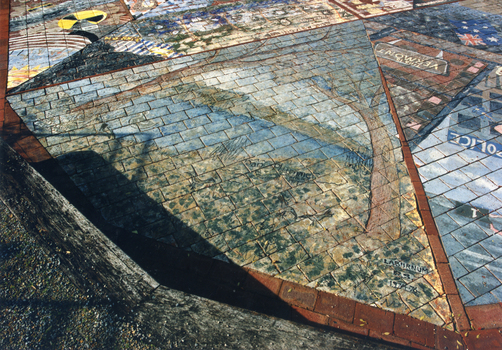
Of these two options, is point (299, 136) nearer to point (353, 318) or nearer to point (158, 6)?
point (353, 318)

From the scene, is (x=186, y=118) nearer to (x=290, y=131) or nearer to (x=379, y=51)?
(x=290, y=131)

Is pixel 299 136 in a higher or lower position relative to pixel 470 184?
higher

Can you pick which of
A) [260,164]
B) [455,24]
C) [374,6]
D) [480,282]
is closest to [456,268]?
[480,282]

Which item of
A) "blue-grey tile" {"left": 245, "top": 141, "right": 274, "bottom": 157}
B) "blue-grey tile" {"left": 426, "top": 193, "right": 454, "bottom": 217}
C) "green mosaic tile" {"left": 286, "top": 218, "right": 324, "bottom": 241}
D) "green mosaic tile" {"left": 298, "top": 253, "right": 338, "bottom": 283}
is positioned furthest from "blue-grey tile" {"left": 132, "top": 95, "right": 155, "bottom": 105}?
"blue-grey tile" {"left": 426, "top": 193, "right": 454, "bottom": 217}

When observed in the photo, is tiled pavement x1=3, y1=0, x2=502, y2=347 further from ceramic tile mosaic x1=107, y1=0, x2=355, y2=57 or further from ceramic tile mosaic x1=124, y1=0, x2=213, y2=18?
ceramic tile mosaic x1=124, y1=0, x2=213, y2=18

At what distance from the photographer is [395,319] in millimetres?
4648

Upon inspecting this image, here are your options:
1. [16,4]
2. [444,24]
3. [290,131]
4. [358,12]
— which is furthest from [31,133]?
[444,24]

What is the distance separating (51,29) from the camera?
11.1 meters

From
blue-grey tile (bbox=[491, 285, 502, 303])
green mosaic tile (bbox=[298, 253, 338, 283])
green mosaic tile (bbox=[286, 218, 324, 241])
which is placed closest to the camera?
blue-grey tile (bbox=[491, 285, 502, 303])

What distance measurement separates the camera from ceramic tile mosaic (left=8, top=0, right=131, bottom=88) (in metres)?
9.59

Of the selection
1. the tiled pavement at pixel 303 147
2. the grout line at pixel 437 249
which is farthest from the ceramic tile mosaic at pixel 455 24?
the grout line at pixel 437 249

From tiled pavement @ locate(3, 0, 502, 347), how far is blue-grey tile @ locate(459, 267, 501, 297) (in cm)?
2

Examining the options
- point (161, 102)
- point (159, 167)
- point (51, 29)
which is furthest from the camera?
point (51, 29)

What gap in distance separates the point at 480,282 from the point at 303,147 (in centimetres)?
382
